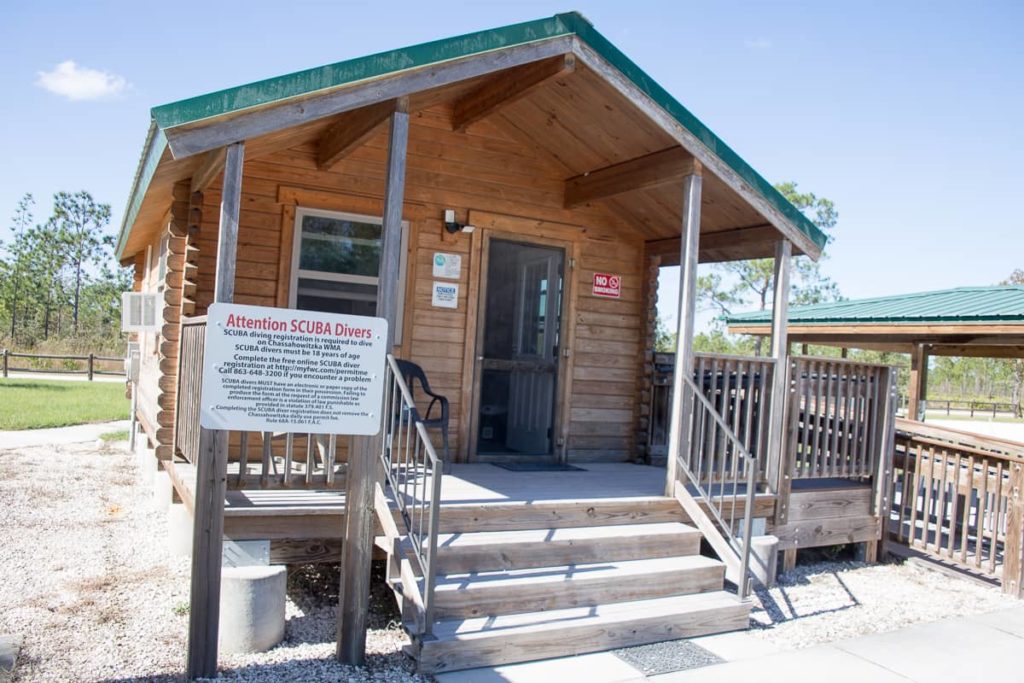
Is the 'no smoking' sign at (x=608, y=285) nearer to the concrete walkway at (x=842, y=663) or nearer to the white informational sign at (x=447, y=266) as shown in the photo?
the white informational sign at (x=447, y=266)

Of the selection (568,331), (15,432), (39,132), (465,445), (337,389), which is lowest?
(15,432)

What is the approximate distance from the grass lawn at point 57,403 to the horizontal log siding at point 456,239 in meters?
8.48

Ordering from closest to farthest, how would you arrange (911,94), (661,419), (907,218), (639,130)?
1. (639,130)
2. (661,419)
3. (911,94)
4. (907,218)

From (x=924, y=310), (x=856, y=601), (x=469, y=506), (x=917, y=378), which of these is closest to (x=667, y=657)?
(x=469, y=506)

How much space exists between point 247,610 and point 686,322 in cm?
339

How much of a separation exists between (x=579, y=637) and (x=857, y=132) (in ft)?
57.9

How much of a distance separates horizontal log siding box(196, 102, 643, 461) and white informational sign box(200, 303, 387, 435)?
89.5 inches

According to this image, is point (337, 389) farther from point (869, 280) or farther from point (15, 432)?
point (869, 280)

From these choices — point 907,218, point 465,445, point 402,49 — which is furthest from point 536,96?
point 907,218

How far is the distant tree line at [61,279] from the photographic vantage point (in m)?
35.6

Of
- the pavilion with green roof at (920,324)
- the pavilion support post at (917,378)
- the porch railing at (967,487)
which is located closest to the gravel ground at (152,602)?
the porch railing at (967,487)

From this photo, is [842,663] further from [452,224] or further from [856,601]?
[452,224]

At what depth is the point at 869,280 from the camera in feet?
139

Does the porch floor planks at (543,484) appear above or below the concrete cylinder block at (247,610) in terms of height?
above
